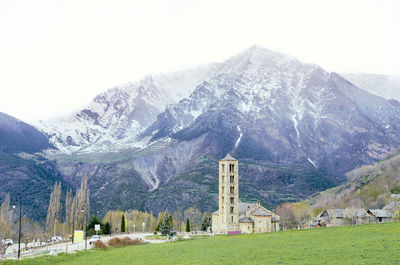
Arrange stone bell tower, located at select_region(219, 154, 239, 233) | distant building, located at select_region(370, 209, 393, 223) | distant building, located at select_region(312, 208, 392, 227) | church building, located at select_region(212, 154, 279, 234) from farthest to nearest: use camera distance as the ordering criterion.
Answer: distant building, located at select_region(370, 209, 393, 223) < distant building, located at select_region(312, 208, 392, 227) < stone bell tower, located at select_region(219, 154, 239, 233) < church building, located at select_region(212, 154, 279, 234)

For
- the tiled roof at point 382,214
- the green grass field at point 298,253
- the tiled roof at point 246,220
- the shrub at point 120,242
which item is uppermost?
the tiled roof at point 382,214

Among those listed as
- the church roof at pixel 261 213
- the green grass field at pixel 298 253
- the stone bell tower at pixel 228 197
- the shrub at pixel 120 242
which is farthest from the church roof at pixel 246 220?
the green grass field at pixel 298 253

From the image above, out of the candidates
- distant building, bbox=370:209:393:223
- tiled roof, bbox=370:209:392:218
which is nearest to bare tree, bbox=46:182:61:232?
tiled roof, bbox=370:209:392:218

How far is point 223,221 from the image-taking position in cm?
13050

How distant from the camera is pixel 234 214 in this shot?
130500 millimetres

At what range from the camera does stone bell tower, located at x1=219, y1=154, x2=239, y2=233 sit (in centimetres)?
12950

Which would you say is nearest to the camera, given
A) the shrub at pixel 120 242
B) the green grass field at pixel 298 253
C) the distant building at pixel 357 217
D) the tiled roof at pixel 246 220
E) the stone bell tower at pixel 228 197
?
the green grass field at pixel 298 253

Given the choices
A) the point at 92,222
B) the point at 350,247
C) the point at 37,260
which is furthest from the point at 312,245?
the point at 92,222

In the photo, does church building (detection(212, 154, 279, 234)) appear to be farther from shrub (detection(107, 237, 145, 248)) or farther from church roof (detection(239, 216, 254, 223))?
shrub (detection(107, 237, 145, 248))

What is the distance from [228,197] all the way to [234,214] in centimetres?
495

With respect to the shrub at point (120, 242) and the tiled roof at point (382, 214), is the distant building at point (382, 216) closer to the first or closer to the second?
the tiled roof at point (382, 214)

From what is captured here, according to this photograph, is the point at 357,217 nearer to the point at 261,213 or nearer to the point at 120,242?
the point at 261,213

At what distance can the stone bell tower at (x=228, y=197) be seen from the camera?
425 feet

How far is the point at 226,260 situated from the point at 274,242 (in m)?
18.6
